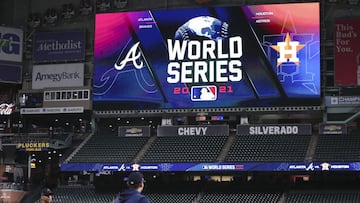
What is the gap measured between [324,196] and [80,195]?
14476 mm

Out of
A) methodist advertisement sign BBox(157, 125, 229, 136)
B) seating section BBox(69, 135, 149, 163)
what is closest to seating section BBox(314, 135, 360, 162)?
methodist advertisement sign BBox(157, 125, 229, 136)

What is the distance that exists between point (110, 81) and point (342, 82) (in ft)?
45.1

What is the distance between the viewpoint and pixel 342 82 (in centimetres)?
3794

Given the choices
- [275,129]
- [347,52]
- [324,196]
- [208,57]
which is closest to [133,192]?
[324,196]

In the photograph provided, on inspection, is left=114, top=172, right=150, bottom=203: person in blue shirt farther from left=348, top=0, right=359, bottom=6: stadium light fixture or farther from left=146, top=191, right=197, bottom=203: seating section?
left=348, top=0, right=359, bottom=6: stadium light fixture

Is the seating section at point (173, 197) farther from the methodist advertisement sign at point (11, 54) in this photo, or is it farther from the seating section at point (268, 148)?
the methodist advertisement sign at point (11, 54)

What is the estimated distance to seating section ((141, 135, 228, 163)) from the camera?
123 feet

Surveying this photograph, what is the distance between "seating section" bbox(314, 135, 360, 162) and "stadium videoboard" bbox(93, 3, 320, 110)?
7.14 ft

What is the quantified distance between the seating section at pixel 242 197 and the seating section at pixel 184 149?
2.00 metres

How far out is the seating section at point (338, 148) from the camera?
1378 inches

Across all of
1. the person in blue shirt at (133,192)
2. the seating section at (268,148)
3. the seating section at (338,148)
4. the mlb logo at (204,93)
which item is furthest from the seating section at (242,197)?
the person in blue shirt at (133,192)

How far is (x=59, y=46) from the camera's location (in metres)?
44.3

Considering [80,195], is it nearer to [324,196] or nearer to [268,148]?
[268,148]

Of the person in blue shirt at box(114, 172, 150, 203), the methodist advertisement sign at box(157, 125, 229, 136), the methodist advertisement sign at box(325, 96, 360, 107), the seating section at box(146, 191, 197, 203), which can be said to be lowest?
the seating section at box(146, 191, 197, 203)
